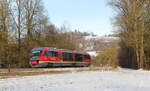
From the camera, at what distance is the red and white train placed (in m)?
25.4

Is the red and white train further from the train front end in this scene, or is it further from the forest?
the forest

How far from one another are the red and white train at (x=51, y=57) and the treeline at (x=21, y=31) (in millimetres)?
4834

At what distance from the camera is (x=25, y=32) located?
32.8 m

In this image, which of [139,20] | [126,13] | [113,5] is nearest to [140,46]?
[139,20]

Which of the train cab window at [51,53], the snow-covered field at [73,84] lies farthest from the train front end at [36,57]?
the snow-covered field at [73,84]

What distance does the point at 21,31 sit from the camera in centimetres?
3228

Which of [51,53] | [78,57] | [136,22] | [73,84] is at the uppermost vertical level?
[136,22]

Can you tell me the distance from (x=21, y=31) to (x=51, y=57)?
358 inches

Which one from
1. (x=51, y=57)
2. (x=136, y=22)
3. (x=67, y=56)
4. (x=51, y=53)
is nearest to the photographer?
(x=136, y=22)

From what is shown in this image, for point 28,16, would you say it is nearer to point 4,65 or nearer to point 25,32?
point 25,32

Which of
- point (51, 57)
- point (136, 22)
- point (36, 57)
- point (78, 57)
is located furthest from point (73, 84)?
point (78, 57)

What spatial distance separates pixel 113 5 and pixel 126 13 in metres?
2.77

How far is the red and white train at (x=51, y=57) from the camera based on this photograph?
25.4 metres

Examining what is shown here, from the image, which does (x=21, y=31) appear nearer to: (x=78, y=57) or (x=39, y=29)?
(x=39, y=29)
